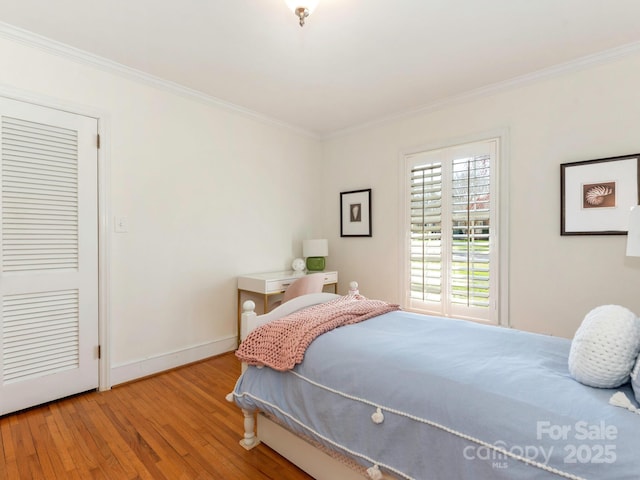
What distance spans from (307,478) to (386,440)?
25.3 inches

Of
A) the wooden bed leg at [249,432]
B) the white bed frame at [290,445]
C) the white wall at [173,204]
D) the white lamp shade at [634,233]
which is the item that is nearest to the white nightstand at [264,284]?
the white wall at [173,204]

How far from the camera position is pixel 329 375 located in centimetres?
147

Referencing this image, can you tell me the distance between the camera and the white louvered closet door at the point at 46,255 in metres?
2.22

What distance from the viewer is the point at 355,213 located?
160 inches

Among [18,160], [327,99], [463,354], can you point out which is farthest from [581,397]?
[18,160]

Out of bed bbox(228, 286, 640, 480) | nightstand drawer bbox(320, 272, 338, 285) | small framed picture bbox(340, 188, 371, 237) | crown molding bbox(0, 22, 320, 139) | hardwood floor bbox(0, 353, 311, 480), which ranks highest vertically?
crown molding bbox(0, 22, 320, 139)

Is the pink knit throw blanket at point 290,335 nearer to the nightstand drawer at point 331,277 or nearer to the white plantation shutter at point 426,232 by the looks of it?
the white plantation shutter at point 426,232

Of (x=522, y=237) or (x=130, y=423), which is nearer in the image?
(x=130, y=423)

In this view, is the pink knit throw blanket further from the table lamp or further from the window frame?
the table lamp

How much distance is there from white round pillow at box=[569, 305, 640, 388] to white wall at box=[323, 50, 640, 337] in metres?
1.66

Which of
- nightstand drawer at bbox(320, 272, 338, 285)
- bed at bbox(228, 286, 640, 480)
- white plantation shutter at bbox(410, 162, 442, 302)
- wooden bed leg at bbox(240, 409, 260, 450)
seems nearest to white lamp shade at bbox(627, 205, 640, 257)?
bed at bbox(228, 286, 640, 480)

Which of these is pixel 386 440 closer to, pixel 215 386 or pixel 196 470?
pixel 196 470

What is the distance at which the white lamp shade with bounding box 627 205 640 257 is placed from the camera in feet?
6.34

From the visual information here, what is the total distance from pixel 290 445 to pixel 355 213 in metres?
2.76
